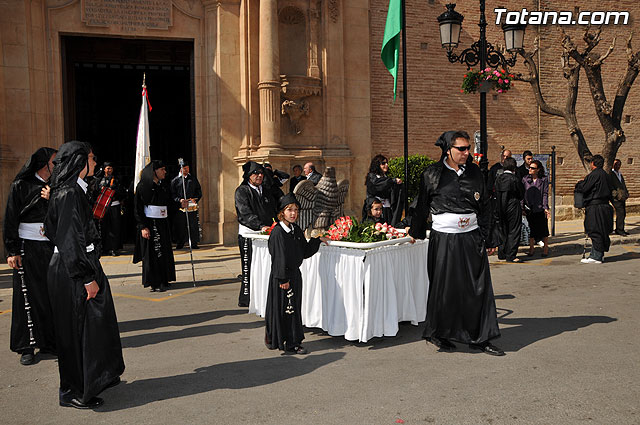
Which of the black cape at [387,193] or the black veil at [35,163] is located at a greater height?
the black veil at [35,163]

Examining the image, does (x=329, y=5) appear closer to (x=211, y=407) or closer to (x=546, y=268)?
(x=546, y=268)

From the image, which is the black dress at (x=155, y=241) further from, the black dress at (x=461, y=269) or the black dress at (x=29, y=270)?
the black dress at (x=461, y=269)

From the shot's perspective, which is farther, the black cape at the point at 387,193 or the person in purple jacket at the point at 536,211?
the person in purple jacket at the point at 536,211

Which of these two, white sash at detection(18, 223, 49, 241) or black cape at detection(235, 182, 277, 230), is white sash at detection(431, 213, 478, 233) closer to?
black cape at detection(235, 182, 277, 230)

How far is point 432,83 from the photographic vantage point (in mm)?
18359

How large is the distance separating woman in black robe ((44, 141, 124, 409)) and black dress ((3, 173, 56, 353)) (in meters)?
1.48

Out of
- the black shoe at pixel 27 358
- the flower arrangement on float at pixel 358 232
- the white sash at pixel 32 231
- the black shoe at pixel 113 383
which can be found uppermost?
the white sash at pixel 32 231

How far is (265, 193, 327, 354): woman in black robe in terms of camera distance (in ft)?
→ 20.6

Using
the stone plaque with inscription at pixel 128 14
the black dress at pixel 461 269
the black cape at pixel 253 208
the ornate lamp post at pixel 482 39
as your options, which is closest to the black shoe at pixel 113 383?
the black dress at pixel 461 269

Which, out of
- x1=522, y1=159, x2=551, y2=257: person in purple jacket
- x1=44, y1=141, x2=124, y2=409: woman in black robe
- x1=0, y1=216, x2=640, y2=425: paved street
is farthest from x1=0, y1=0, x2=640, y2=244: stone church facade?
x1=44, y1=141, x2=124, y2=409: woman in black robe

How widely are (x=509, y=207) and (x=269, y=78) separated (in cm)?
657

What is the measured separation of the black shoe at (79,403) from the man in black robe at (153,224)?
5.01 metres

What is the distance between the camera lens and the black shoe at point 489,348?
19.8ft

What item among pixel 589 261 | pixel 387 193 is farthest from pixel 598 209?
pixel 387 193
